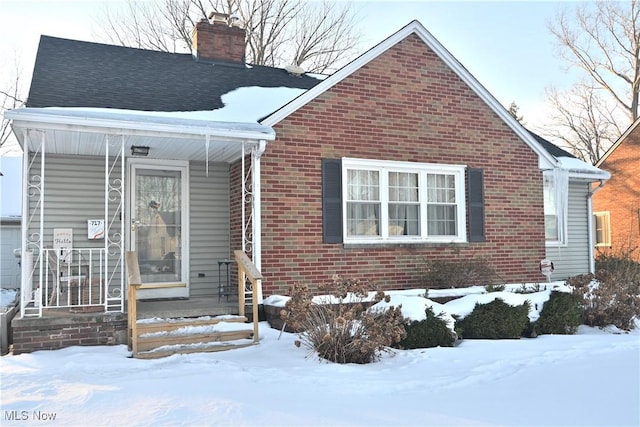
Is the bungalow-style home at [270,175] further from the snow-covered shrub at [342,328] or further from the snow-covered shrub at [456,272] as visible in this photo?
the snow-covered shrub at [342,328]

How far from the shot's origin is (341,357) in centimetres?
608

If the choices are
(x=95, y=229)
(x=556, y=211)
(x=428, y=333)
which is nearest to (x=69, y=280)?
(x=95, y=229)

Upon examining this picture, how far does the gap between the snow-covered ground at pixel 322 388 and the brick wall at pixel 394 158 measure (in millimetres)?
2250

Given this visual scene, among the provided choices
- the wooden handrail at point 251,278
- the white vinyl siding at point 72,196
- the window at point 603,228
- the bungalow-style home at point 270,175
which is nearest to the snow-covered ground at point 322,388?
the wooden handrail at point 251,278

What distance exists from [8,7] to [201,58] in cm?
366

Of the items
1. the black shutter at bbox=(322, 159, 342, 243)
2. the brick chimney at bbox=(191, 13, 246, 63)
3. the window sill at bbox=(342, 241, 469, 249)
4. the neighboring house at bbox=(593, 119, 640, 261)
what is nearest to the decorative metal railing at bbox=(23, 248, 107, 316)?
the black shutter at bbox=(322, 159, 342, 243)

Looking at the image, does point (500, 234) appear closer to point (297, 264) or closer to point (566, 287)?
point (566, 287)

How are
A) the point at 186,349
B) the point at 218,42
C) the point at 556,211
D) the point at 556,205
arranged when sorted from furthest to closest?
the point at 556,211 → the point at 218,42 → the point at 556,205 → the point at 186,349

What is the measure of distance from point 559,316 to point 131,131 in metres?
6.50

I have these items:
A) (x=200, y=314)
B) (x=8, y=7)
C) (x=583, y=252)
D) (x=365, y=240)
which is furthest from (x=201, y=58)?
(x=583, y=252)

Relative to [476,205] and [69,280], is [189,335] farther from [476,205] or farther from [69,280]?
[476,205]

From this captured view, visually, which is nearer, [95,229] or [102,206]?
[95,229]

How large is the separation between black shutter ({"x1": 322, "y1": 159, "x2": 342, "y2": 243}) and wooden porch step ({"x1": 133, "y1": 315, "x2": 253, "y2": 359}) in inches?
88.7

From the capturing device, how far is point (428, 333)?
6.89m
